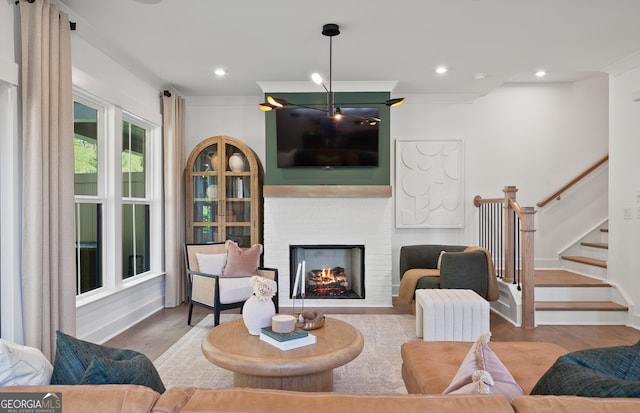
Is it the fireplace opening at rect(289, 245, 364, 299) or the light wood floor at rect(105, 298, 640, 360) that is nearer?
the light wood floor at rect(105, 298, 640, 360)

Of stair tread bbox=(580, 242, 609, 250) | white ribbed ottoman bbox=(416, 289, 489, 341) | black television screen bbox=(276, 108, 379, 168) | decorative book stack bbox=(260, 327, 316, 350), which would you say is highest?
black television screen bbox=(276, 108, 379, 168)

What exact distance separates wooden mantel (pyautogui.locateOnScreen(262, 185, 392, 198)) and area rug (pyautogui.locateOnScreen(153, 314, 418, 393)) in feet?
5.18

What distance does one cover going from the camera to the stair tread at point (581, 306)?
4094mm

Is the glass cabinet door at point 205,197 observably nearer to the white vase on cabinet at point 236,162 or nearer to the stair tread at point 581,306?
the white vase on cabinet at point 236,162

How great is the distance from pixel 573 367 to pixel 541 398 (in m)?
0.27

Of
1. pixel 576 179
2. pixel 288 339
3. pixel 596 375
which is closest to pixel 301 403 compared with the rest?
pixel 596 375

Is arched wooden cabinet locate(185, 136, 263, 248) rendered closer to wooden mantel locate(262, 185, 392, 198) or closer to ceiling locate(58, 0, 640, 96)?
wooden mantel locate(262, 185, 392, 198)

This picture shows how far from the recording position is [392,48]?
12.3 feet

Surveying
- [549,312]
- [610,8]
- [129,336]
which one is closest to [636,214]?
[549,312]

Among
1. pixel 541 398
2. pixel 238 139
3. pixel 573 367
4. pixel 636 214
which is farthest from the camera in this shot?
pixel 238 139

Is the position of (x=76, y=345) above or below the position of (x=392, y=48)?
below

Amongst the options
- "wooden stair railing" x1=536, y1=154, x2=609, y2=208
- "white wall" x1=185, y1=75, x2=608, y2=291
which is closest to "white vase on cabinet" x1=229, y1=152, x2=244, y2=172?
"white wall" x1=185, y1=75, x2=608, y2=291

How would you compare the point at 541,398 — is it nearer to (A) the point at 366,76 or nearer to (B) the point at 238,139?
(A) the point at 366,76

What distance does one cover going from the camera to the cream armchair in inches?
153
